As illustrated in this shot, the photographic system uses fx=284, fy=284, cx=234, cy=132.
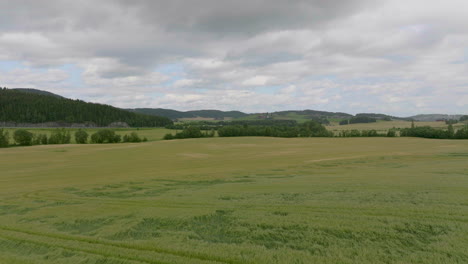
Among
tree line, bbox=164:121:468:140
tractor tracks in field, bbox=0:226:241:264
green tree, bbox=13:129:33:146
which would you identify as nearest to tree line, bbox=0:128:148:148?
green tree, bbox=13:129:33:146

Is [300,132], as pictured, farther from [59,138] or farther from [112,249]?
[112,249]

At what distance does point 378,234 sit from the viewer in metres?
7.21

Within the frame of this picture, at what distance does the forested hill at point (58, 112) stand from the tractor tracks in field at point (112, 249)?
165 meters

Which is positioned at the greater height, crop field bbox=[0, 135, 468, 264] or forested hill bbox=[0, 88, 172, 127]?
forested hill bbox=[0, 88, 172, 127]

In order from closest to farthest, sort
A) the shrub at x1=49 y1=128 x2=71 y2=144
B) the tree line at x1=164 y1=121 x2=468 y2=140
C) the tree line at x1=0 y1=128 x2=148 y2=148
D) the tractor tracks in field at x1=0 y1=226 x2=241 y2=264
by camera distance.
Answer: the tractor tracks in field at x1=0 y1=226 x2=241 y2=264 → the tree line at x1=0 y1=128 x2=148 y2=148 → the shrub at x1=49 y1=128 x2=71 y2=144 → the tree line at x1=164 y1=121 x2=468 y2=140

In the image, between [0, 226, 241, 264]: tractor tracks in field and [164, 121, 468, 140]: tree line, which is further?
[164, 121, 468, 140]: tree line

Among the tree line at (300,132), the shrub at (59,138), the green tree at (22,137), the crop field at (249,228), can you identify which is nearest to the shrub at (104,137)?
the shrub at (59,138)

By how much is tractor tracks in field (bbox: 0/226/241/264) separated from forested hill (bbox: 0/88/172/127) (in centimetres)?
16458

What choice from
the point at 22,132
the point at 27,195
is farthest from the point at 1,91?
the point at 27,195

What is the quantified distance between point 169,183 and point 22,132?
3214 inches

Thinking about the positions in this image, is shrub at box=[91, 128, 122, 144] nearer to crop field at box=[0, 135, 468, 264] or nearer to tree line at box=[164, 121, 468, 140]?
tree line at box=[164, 121, 468, 140]

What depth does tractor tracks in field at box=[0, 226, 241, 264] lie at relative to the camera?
20.7 feet

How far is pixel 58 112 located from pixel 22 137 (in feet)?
288

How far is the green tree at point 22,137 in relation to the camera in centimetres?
→ 7869
